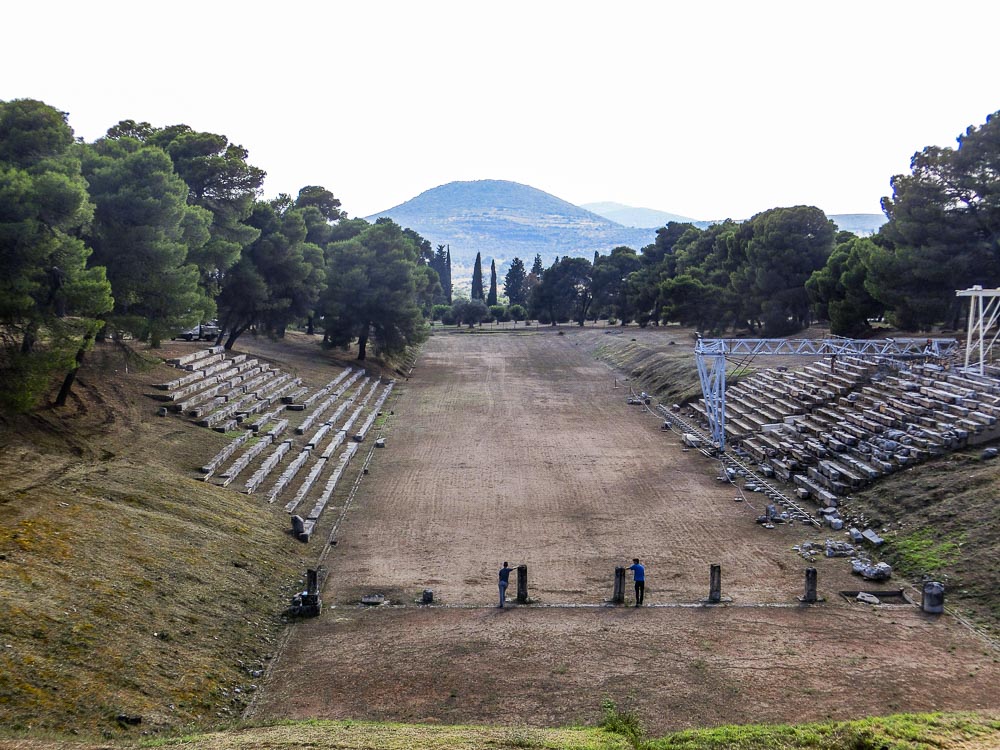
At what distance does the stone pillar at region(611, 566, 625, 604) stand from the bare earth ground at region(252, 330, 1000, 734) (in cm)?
41

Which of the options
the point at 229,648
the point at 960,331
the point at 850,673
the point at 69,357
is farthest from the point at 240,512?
the point at 960,331

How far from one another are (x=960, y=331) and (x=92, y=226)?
140ft

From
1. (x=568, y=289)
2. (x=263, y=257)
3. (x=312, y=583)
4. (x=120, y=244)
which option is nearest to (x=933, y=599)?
(x=312, y=583)

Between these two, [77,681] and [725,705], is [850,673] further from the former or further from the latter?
[77,681]

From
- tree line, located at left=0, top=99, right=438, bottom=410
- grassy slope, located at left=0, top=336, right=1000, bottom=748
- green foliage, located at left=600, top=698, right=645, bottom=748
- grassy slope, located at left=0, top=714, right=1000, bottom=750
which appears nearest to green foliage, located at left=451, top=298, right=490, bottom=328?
tree line, located at left=0, top=99, right=438, bottom=410

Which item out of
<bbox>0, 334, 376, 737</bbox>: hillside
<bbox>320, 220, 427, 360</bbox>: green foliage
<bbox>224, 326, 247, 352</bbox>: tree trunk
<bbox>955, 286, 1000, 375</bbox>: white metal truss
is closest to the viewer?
<bbox>0, 334, 376, 737</bbox>: hillside

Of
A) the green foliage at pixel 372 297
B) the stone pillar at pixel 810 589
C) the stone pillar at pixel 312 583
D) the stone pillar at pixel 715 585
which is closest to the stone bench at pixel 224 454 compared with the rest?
the stone pillar at pixel 312 583

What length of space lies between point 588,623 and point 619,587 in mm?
1578

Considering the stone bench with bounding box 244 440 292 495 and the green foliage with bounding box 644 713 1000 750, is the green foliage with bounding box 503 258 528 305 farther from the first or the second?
the green foliage with bounding box 644 713 1000 750

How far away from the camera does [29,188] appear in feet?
76.2

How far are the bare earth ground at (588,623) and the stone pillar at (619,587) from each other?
41 cm

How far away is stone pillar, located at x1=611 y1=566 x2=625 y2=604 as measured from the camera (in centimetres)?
1886

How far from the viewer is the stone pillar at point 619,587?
61.9 feet

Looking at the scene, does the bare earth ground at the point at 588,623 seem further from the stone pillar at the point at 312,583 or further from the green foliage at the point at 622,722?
the stone pillar at the point at 312,583
